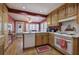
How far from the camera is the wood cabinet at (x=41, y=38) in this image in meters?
1.92

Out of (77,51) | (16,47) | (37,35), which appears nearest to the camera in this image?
(77,51)

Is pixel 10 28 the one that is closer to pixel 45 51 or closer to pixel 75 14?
pixel 45 51

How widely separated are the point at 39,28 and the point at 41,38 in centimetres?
24

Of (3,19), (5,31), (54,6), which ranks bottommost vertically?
(5,31)

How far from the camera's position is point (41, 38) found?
1989mm

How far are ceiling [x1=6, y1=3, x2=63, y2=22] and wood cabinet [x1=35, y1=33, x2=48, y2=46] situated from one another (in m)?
0.31

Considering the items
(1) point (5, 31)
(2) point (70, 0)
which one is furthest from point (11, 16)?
(2) point (70, 0)

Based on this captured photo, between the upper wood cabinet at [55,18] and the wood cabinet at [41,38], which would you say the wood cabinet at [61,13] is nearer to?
the upper wood cabinet at [55,18]

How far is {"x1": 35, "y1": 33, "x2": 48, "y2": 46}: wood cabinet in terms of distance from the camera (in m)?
1.92

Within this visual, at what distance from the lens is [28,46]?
1.98 m

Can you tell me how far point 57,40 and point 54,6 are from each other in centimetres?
68

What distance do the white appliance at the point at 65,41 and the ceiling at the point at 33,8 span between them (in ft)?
1.63

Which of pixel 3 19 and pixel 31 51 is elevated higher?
pixel 3 19

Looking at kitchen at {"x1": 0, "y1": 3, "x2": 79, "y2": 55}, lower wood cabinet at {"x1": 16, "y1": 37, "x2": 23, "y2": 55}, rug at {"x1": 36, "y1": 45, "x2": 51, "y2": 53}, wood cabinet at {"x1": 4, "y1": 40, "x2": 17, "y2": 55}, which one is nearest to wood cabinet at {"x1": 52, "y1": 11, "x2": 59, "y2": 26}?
kitchen at {"x1": 0, "y1": 3, "x2": 79, "y2": 55}
